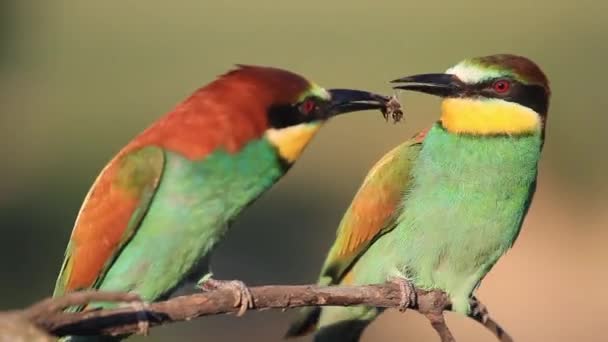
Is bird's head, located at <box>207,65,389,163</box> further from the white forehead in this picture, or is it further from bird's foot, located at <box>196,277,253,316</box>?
the white forehead

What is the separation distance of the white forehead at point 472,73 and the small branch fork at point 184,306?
1.93 feet

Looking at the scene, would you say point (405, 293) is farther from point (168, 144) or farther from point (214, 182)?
point (168, 144)

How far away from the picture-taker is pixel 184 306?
2.28m

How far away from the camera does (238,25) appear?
10297mm

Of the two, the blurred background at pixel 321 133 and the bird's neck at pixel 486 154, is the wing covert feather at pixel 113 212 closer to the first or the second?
the bird's neck at pixel 486 154

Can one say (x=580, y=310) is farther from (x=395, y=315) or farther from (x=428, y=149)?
(x=428, y=149)

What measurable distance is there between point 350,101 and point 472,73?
0.41 meters

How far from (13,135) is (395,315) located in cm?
329

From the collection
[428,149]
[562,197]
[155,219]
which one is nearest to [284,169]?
[155,219]

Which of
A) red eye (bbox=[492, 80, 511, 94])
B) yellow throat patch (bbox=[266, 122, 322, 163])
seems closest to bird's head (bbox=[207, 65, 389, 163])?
yellow throat patch (bbox=[266, 122, 322, 163])

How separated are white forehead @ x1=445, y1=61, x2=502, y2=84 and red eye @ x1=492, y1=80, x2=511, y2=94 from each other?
2cm

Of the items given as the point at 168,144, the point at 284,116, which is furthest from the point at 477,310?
the point at 168,144

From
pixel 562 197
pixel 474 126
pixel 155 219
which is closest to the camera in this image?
pixel 155 219

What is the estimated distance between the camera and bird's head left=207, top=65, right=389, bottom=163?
2725 millimetres
